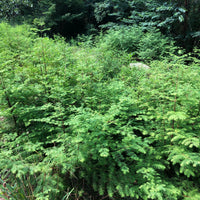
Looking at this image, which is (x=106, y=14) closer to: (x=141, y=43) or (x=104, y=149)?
(x=141, y=43)

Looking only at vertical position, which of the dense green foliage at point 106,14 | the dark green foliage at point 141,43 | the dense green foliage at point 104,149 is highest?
the dense green foliage at point 106,14

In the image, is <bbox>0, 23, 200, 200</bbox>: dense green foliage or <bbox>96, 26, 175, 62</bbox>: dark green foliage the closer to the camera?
<bbox>0, 23, 200, 200</bbox>: dense green foliage

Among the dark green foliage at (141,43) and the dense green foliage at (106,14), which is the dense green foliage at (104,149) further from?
the dense green foliage at (106,14)

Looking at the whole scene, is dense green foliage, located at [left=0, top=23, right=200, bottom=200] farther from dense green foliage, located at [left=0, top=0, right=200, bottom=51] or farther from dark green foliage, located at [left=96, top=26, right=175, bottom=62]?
dense green foliage, located at [left=0, top=0, right=200, bottom=51]

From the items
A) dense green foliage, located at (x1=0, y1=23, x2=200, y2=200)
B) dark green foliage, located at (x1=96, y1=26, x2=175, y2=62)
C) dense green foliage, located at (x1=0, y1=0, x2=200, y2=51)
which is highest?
dense green foliage, located at (x1=0, y1=0, x2=200, y2=51)

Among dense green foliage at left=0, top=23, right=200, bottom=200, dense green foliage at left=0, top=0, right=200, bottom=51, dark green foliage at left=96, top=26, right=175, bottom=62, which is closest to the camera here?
dense green foliage at left=0, top=23, right=200, bottom=200

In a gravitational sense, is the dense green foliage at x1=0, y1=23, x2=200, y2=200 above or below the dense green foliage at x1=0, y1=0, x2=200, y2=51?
below

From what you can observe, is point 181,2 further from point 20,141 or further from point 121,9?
point 20,141

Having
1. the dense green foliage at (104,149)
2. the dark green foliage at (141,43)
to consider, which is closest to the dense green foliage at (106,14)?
the dark green foliage at (141,43)

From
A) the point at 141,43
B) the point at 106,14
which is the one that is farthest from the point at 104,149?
the point at 106,14

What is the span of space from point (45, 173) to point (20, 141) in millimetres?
512

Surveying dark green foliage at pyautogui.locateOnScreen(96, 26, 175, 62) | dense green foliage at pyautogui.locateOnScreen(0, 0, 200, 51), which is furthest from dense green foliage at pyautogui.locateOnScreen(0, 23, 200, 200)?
dense green foliage at pyautogui.locateOnScreen(0, 0, 200, 51)

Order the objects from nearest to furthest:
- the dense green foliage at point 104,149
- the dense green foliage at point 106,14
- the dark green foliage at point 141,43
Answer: the dense green foliage at point 104,149
the dark green foliage at point 141,43
the dense green foliage at point 106,14

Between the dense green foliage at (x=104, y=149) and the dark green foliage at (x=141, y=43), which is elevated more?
the dark green foliage at (x=141, y=43)
